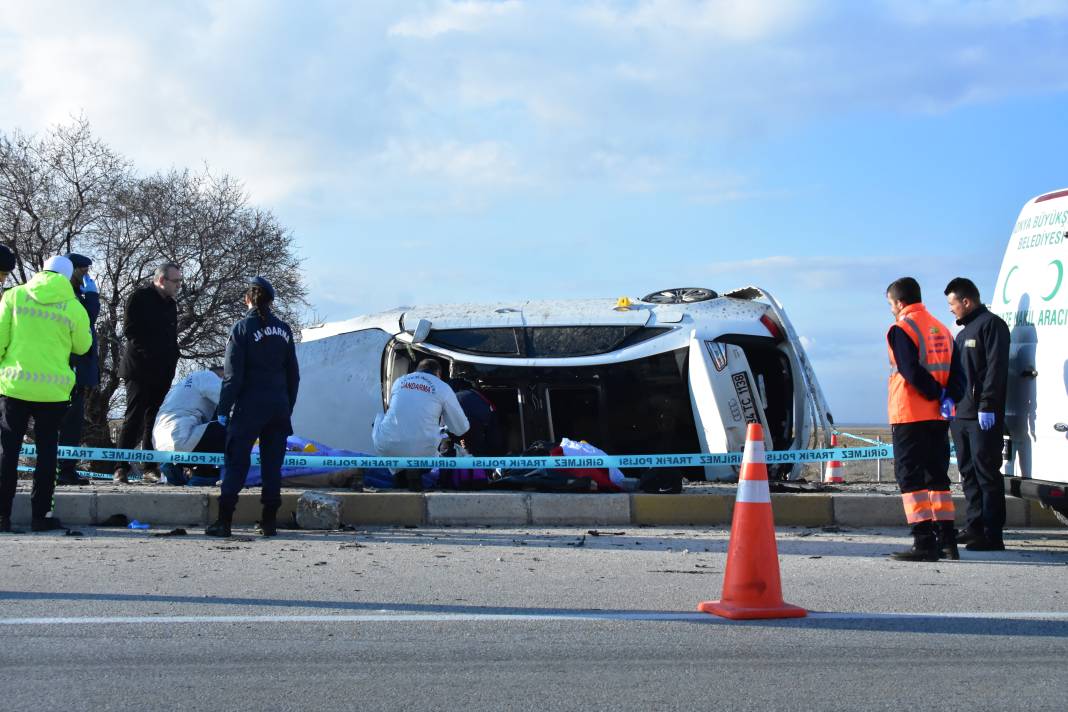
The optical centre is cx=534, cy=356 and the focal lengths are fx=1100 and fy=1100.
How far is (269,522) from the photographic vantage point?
24.7ft

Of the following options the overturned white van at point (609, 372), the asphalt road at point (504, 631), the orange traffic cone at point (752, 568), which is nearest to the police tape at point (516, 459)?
the overturned white van at point (609, 372)

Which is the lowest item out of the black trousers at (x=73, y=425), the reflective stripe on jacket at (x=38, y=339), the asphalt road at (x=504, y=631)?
the asphalt road at (x=504, y=631)

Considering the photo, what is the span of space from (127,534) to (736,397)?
503 centimetres

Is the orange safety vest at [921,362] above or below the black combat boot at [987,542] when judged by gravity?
above

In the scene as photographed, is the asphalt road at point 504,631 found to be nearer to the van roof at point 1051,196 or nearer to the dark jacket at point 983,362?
the dark jacket at point 983,362

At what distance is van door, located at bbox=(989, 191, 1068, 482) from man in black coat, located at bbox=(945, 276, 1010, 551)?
0.59ft

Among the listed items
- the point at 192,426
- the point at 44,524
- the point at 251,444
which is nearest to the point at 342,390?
the point at 192,426

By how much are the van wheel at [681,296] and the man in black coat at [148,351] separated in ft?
14.8

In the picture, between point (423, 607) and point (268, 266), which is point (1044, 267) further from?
point (268, 266)

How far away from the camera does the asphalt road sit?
372cm

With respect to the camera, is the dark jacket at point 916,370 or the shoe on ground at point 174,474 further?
the shoe on ground at point 174,474

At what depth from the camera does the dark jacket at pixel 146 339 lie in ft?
32.1

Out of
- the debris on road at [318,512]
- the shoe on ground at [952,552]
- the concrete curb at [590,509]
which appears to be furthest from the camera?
the concrete curb at [590,509]

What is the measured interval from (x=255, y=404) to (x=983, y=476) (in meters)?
4.77
